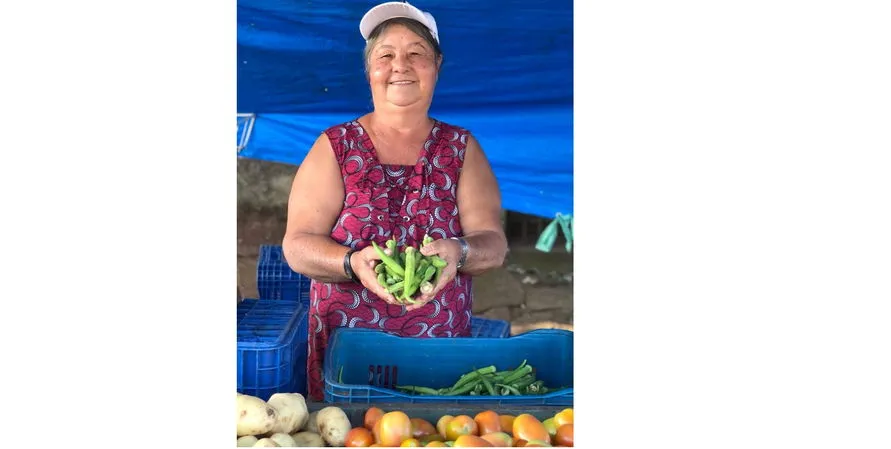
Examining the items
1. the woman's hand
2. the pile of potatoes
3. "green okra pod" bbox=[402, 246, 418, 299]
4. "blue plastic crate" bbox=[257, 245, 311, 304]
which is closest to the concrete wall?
"blue plastic crate" bbox=[257, 245, 311, 304]

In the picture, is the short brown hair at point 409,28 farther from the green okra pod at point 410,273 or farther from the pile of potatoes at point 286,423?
the pile of potatoes at point 286,423

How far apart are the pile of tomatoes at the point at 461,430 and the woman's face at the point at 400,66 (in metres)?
1.36

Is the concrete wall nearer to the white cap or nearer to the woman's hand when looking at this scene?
the white cap

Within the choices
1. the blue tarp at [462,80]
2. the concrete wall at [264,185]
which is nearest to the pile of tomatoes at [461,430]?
the blue tarp at [462,80]

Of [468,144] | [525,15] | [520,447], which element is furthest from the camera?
[525,15]

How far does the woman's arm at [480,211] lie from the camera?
3.42 meters

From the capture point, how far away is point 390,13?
11.4 ft

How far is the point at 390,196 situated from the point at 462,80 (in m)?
1.60
